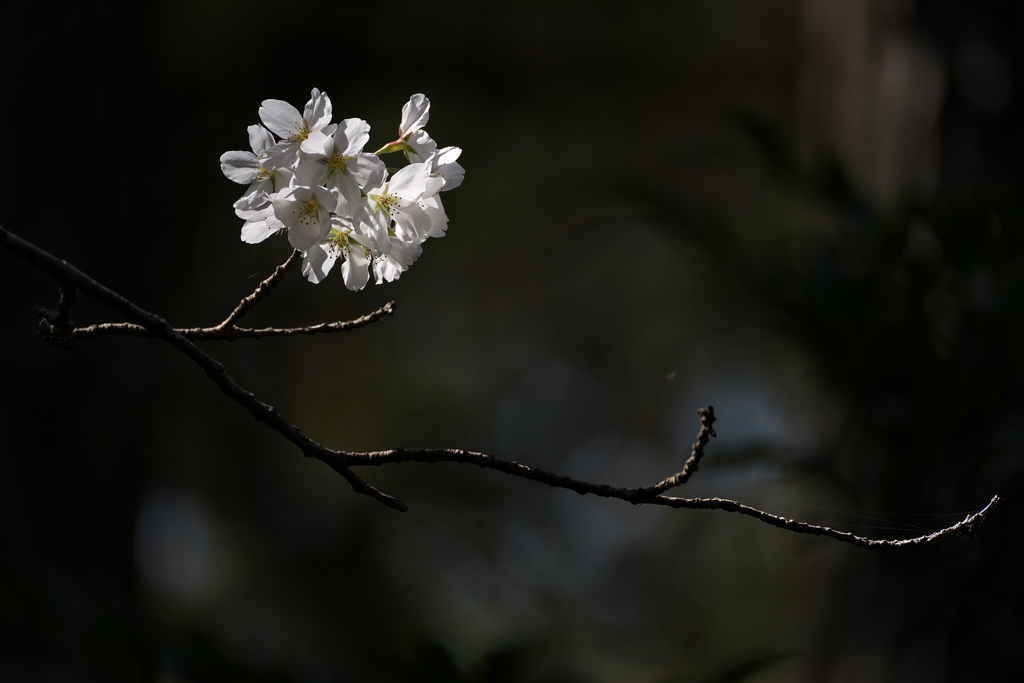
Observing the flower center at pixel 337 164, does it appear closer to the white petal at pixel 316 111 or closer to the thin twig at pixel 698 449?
the white petal at pixel 316 111

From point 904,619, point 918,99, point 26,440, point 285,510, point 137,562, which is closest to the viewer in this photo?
point 904,619

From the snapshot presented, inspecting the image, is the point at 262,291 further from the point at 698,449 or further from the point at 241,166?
the point at 698,449

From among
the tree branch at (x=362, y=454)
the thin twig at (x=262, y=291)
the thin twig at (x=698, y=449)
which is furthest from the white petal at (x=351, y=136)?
the thin twig at (x=698, y=449)

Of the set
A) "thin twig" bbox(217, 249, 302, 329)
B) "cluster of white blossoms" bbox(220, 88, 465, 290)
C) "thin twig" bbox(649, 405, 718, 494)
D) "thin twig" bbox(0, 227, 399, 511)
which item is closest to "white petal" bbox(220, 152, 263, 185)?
"cluster of white blossoms" bbox(220, 88, 465, 290)

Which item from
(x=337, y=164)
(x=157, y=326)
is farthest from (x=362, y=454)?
(x=337, y=164)

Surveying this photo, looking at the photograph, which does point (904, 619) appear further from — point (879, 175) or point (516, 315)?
point (516, 315)

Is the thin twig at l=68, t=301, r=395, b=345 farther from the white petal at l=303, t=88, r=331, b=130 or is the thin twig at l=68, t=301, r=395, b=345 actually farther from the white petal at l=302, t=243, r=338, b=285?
the white petal at l=303, t=88, r=331, b=130

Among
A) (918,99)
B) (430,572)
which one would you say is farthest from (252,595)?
(918,99)
